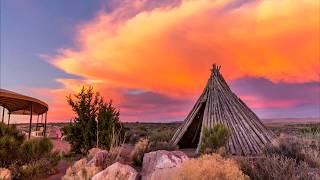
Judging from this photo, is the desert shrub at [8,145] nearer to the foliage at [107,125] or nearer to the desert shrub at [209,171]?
the foliage at [107,125]

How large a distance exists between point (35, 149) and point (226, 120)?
7.80m

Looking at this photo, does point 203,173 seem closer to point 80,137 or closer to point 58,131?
point 80,137

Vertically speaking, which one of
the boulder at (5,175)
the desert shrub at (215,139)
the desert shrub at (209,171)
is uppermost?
the desert shrub at (215,139)

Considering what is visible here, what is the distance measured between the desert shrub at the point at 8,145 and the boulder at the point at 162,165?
390cm

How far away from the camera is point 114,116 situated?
15.8 m

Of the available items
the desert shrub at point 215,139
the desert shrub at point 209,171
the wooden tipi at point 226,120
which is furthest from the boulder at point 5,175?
the wooden tipi at point 226,120

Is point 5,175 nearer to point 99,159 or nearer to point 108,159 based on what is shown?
point 99,159

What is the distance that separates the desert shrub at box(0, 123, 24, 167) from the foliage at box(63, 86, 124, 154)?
4264 millimetres

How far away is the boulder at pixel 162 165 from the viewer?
309 inches

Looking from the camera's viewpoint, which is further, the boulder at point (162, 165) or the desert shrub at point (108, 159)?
the desert shrub at point (108, 159)

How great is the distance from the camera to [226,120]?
15.8m

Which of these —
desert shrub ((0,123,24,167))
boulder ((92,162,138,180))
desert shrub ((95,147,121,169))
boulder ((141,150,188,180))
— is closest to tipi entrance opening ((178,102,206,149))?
desert shrub ((95,147,121,169))

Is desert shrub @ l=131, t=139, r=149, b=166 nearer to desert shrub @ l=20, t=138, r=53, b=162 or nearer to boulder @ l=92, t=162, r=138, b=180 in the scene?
desert shrub @ l=20, t=138, r=53, b=162

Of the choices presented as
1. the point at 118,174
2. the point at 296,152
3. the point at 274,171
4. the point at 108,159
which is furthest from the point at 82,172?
the point at 296,152
